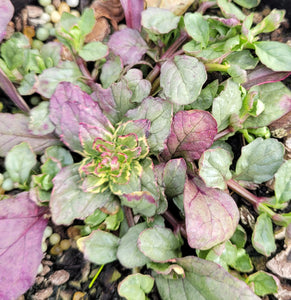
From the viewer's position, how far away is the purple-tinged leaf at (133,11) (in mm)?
1043

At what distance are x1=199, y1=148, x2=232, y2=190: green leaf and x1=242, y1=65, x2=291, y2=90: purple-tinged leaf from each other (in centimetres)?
29

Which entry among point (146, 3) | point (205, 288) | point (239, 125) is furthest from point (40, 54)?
point (205, 288)

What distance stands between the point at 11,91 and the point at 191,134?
1.77ft

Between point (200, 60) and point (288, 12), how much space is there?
17.3 inches

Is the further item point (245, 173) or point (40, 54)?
point (40, 54)

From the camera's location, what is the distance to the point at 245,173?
0.92 metres

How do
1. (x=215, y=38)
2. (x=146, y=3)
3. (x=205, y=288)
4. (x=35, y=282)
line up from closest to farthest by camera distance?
(x=205, y=288), (x=35, y=282), (x=215, y=38), (x=146, y=3)

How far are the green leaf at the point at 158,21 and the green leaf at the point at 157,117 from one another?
0.70ft

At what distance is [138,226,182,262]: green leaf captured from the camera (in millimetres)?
790

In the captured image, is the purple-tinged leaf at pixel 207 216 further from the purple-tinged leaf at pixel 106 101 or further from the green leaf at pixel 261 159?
the purple-tinged leaf at pixel 106 101

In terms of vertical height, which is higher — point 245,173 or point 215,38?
point 215,38

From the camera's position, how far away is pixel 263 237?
845mm

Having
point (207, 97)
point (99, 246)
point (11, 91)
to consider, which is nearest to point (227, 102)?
point (207, 97)

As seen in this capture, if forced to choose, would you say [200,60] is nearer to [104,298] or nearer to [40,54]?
[40,54]
